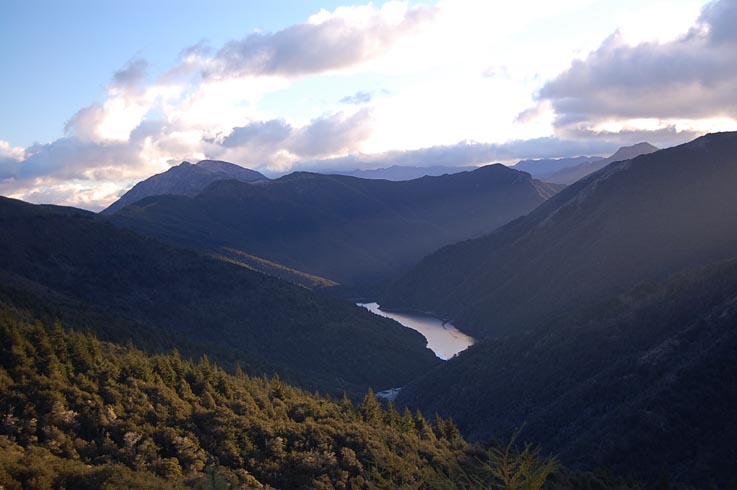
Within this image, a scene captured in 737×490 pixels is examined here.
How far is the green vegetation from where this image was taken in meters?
23.8

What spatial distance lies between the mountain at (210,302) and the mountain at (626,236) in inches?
1489

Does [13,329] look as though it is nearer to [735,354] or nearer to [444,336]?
[735,354]

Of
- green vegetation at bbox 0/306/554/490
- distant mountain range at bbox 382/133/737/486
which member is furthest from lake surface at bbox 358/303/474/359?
green vegetation at bbox 0/306/554/490

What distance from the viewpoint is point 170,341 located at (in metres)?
87.2

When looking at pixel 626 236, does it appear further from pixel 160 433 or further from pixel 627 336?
pixel 160 433

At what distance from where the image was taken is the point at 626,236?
159375 millimetres

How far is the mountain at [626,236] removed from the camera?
5448 inches

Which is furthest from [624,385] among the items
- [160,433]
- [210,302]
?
[210,302]

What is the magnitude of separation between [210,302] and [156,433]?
106 meters

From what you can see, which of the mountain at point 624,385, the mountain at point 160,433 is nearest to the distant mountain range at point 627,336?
the mountain at point 624,385

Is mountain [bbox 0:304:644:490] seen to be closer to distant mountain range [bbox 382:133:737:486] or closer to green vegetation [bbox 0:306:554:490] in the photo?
green vegetation [bbox 0:306:554:490]

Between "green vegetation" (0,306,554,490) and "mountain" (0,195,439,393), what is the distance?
2310 inches

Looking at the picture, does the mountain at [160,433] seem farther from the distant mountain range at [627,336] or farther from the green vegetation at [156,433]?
the distant mountain range at [627,336]

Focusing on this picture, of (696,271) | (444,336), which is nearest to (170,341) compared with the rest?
(696,271)
